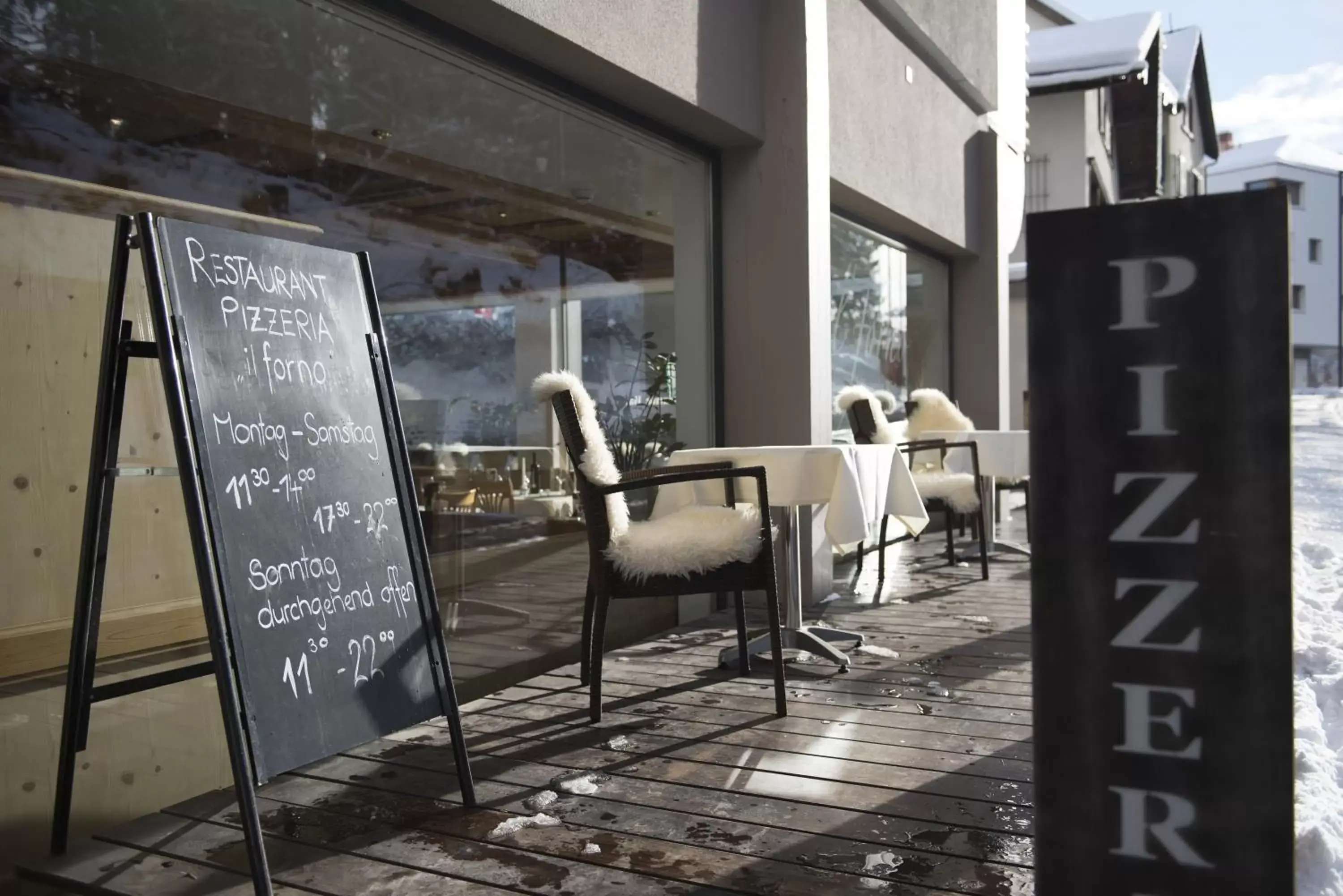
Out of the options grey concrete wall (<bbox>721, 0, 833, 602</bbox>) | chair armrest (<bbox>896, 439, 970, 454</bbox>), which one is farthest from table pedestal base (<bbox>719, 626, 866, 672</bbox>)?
chair armrest (<bbox>896, 439, 970, 454</bbox>)

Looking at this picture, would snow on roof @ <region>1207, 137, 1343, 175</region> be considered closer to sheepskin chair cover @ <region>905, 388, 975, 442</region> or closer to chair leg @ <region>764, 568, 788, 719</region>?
sheepskin chair cover @ <region>905, 388, 975, 442</region>

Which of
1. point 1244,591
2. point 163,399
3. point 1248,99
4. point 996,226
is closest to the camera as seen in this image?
point 1244,591

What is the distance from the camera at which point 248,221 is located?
2.59m

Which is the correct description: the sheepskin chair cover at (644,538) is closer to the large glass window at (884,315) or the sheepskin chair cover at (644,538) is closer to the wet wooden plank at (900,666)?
the wet wooden plank at (900,666)

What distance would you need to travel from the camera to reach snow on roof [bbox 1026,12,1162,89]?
1258 centimetres

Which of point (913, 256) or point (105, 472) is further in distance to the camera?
point (913, 256)

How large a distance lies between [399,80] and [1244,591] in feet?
9.10

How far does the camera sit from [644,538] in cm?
296

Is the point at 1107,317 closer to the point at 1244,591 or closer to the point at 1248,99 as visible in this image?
the point at 1244,591

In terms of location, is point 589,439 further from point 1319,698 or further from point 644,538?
point 1319,698

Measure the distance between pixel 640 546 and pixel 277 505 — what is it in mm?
1161

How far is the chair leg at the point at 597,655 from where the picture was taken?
114 inches

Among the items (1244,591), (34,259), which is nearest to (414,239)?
(34,259)

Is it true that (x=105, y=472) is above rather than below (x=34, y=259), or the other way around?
below
